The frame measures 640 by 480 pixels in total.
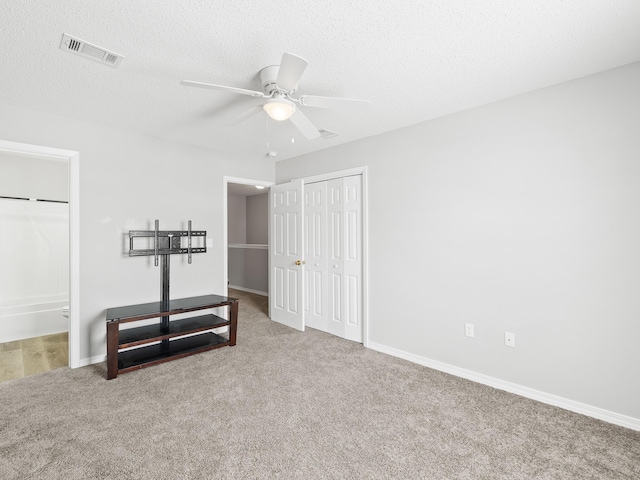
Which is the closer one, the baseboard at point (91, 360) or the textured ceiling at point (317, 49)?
the textured ceiling at point (317, 49)

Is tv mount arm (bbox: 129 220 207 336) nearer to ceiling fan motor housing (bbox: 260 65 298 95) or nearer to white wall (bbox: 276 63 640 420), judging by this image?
ceiling fan motor housing (bbox: 260 65 298 95)

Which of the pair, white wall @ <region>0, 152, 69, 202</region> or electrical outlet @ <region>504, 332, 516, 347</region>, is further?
white wall @ <region>0, 152, 69, 202</region>

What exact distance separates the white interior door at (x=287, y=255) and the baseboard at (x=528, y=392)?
1531 millimetres

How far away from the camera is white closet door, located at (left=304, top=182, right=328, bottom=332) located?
4.22 metres

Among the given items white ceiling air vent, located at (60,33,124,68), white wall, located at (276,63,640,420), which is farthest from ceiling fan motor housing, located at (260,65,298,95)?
white wall, located at (276,63,640,420)

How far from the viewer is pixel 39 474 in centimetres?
170

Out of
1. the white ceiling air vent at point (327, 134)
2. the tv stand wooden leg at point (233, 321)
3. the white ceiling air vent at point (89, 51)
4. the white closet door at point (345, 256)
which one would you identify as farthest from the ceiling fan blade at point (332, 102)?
the tv stand wooden leg at point (233, 321)

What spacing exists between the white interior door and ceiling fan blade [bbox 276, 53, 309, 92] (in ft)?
8.19

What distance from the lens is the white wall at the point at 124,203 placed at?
122 inches

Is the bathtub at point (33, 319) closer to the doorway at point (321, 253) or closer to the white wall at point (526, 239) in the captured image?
the doorway at point (321, 253)

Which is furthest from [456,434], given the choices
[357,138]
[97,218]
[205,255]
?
[97,218]

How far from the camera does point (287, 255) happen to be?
461cm

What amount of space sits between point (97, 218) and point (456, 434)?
372 centimetres

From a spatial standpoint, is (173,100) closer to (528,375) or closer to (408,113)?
(408,113)
